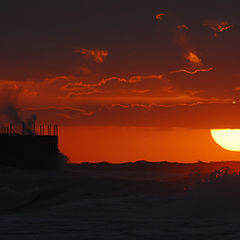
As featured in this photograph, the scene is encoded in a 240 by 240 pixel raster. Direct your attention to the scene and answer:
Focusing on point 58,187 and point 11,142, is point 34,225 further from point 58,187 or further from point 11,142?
point 11,142

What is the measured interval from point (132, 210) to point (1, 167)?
50.9 meters

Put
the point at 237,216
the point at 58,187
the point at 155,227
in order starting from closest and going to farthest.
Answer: the point at 155,227, the point at 237,216, the point at 58,187

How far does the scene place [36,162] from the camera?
8712cm

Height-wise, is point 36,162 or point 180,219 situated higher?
point 36,162

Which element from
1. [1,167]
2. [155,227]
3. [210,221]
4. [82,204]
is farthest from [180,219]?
[1,167]

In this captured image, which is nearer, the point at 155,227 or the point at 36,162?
the point at 155,227

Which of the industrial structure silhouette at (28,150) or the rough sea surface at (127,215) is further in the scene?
the industrial structure silhouette at (28,150)

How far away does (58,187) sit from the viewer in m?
60.6

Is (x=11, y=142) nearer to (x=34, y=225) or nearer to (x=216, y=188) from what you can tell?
(x=216, y=188)

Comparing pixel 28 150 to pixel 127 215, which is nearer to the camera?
pixel 127 215

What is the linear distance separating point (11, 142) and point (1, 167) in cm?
527

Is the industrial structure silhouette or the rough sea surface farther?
the industrial structure silhouette

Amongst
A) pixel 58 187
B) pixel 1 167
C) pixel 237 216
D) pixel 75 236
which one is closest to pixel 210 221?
pixel 237 216

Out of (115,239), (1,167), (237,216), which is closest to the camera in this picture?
(115,239)
